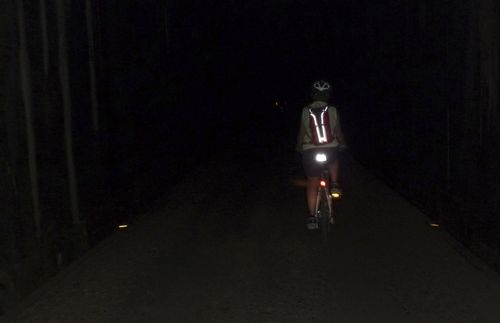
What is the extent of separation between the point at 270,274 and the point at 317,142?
97.2 inches

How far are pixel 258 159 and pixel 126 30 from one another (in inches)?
436

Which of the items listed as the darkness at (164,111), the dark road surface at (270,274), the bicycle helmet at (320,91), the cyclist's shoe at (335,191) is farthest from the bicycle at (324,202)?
the darkness at (164,111)

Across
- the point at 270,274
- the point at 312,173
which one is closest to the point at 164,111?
the point at 312,173

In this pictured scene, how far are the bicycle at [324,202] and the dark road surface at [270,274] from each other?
7.3 inches

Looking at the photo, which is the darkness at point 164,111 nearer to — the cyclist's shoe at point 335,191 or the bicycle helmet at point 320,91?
the cyclist's shoe at point 335,191

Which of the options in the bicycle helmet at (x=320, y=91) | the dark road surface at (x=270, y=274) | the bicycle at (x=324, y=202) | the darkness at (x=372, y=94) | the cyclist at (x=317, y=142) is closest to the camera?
the dark road surface at (x=270, y=274)

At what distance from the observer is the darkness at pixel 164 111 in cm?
611

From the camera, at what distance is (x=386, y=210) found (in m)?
10.5

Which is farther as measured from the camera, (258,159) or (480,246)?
(258,159)

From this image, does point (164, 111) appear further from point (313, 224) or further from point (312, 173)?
point (313, 224)

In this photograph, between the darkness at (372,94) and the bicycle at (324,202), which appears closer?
the darkness at (372,94)

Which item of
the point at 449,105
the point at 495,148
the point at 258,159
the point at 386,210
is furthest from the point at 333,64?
the point at 495,148

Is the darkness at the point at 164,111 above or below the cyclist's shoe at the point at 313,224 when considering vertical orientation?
above

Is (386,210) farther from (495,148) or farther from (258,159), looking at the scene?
(258,159)
